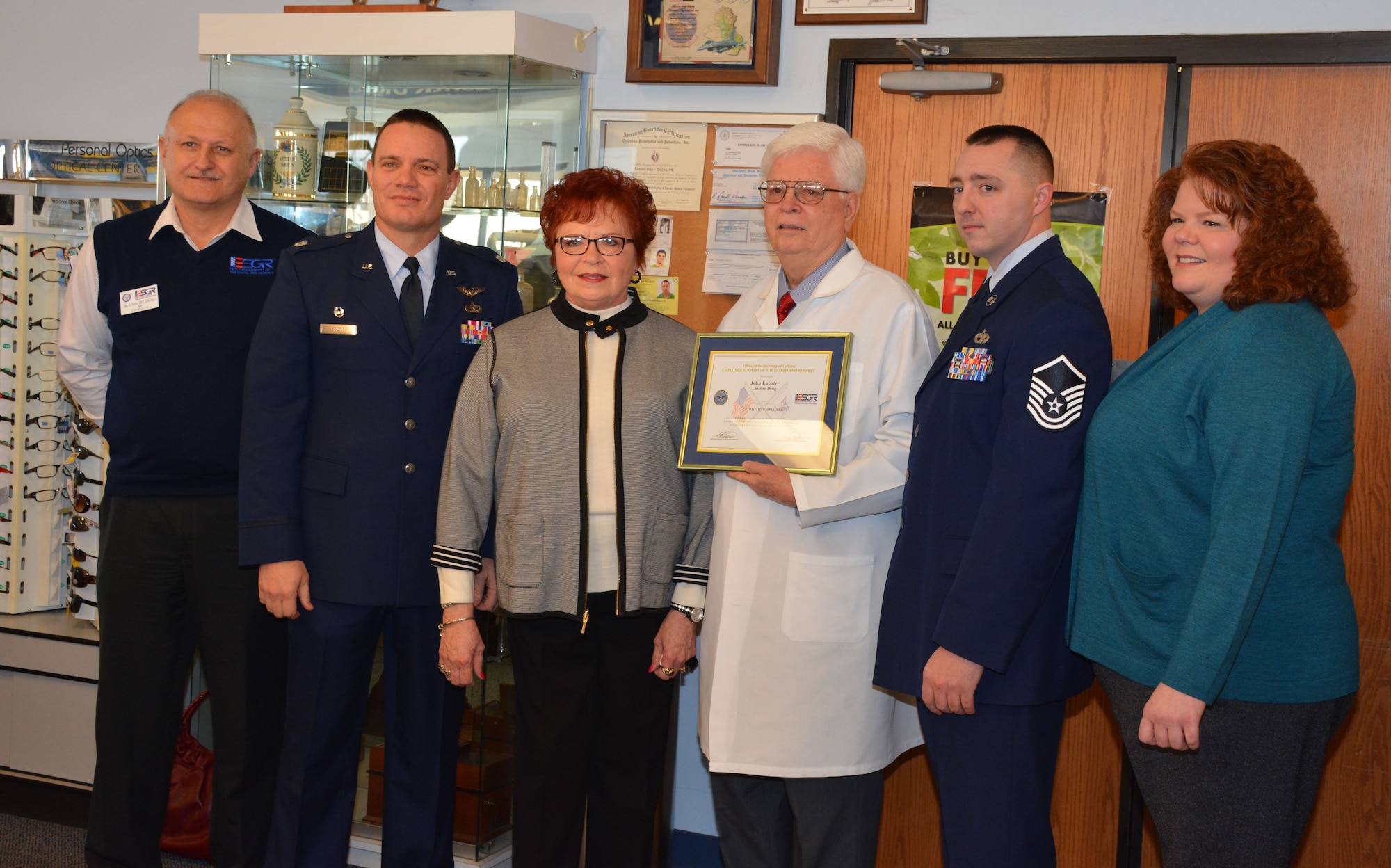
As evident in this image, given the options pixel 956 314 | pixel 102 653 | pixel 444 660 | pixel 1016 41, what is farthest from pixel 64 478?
pixel 1016 41

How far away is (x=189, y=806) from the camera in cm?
Answer: 336

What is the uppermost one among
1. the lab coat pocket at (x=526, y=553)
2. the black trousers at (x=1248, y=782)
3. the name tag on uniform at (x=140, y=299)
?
the name tag on uniform at (x=140, y=299)

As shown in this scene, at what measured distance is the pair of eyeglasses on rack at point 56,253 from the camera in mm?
3725

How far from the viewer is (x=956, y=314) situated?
10.7 feet

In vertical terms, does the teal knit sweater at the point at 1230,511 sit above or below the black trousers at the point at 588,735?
above

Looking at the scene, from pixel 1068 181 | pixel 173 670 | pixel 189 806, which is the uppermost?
pixel 1068 181

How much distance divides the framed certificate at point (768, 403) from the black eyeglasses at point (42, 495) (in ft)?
8.50

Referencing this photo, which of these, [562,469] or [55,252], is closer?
[562,469]

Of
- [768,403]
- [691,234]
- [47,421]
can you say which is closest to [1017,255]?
[768,403]

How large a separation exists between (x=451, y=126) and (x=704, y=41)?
0.82 m

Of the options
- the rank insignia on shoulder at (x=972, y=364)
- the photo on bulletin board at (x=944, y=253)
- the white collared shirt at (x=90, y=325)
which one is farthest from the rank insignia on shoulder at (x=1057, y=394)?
the white collared shirt at (x=90, y=325)

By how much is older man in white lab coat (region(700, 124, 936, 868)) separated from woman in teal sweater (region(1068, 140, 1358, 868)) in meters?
0.56

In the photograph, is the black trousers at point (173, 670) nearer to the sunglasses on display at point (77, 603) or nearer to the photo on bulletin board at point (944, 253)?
the sunglasses on display at point (77, 603)

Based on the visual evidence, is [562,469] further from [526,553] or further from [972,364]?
[972,364]
